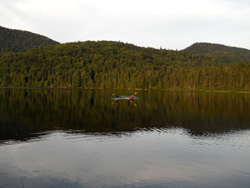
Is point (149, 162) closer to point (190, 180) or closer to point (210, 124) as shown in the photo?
point (190, 180)

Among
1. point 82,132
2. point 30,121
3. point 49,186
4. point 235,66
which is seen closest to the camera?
point 49,186

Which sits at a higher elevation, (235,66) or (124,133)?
(235,66)

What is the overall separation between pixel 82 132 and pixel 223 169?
1768 centimetres

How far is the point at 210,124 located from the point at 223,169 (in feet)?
65.2

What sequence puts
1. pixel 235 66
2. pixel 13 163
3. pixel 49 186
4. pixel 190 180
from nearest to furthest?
pixel 49 186
pixel 190 180
pixel 13 163
pixel 235 66

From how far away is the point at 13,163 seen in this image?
18203 millimetres

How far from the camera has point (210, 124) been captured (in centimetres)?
3738

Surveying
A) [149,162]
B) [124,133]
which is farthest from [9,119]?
[149,162]

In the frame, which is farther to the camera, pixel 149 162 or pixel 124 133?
pixel 124 133

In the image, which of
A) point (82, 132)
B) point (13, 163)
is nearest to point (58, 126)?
point (82, 132)

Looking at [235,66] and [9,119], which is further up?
[235,66]

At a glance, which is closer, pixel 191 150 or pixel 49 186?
pixel 49 186

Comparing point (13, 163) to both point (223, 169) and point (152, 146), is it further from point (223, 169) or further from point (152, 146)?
point (223, 169)

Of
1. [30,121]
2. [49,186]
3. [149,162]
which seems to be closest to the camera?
[49,186]
